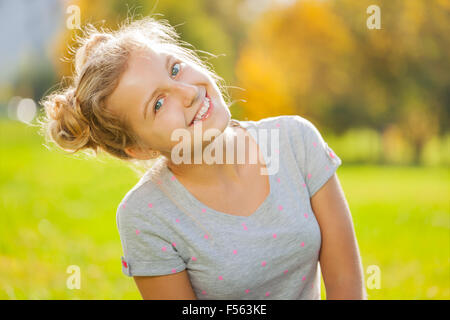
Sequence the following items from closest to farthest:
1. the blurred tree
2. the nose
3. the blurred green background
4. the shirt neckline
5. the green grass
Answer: the nose, the shirt neckline, the green grass, the blurred green background, the blurred tree


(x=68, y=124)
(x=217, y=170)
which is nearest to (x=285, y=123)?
(x=217, y=170)

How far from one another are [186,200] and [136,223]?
21cm

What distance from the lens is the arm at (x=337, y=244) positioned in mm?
2021

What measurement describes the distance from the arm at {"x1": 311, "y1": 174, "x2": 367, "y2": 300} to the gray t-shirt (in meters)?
0.04

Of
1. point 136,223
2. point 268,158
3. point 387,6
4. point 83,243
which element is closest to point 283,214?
point 268,158

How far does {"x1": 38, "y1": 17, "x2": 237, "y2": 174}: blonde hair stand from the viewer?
1932 millimetres

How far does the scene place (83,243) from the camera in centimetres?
464

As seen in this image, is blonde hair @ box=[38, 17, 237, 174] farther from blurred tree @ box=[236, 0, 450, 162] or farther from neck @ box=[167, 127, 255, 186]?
blurred tree @ box=[236, 0, 450, 162]

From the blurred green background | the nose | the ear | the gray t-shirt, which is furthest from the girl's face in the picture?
the blurred green background

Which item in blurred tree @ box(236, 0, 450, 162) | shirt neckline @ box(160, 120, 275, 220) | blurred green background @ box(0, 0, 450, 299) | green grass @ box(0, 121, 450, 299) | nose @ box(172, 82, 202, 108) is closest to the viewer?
nose @ box(172, 82, 202, 108)

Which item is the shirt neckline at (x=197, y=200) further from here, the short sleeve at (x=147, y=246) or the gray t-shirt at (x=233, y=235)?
the short sleeve at (x=147, y=246)

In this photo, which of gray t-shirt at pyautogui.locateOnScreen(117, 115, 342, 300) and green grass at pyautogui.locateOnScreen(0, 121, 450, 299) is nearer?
gray t-shirt at pyautogui.locateOnScreen(117, 115, 342, 300)

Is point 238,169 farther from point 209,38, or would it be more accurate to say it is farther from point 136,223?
point 209,38

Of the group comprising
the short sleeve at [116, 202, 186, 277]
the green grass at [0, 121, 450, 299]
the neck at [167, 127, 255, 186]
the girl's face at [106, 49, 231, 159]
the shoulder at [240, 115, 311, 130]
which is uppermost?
the girl's face at [106, 49, 231, 159]
